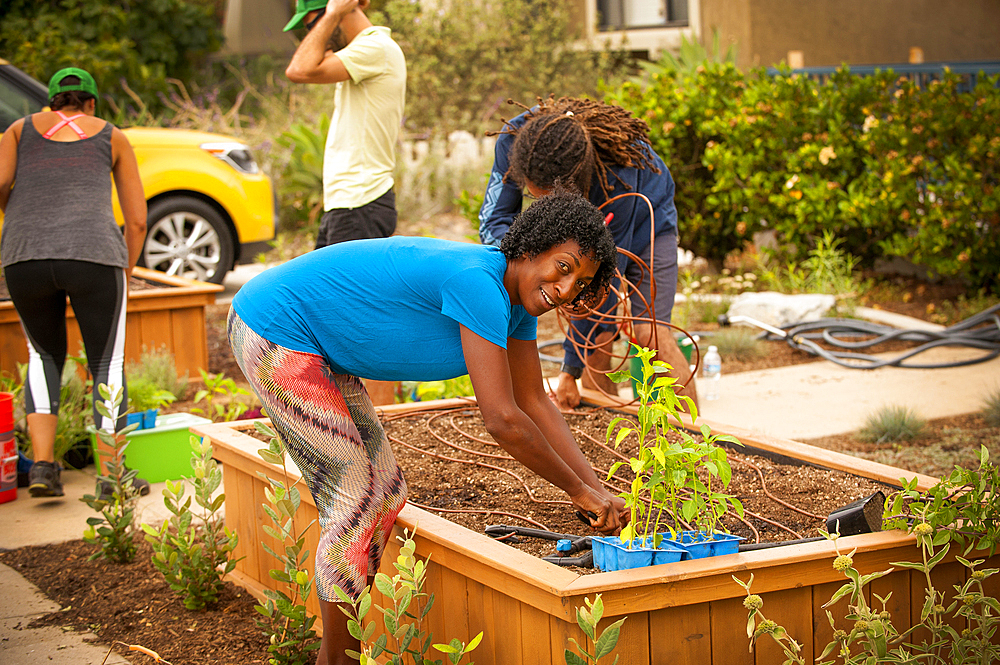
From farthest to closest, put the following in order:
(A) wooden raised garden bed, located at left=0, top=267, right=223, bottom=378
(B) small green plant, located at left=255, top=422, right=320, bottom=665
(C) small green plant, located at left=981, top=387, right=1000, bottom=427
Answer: (A) wooden raised garden bed, located at left=0, top=267, right=223, bottom=378 → (C) small green plant, located at left=981, top=387, right=1000, bottom=427 → (B) small green plant, located at left=255, top=422, right=320, bottom=665

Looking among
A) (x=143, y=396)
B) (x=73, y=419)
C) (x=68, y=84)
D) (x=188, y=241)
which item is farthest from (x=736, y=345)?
(x=68, y=84)

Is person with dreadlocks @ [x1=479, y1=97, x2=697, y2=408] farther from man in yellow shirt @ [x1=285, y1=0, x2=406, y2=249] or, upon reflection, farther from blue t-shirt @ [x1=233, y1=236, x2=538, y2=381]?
blue t-shirt @ [x1=233, y1=236, x2=538, y2=381]

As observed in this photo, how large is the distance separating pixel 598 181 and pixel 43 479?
110 inches

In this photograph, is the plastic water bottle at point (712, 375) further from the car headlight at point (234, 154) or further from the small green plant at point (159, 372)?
the car headlight at point (234, 154)

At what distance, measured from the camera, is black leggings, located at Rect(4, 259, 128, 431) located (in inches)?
161

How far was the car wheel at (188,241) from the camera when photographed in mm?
7520

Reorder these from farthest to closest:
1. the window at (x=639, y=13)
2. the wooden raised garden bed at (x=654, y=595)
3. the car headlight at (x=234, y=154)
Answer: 1. the window at (x=639, y=13)
2. the car headlight at (x=234, y=154)
3. the wooden raised garden bed at (x=654, y=595)

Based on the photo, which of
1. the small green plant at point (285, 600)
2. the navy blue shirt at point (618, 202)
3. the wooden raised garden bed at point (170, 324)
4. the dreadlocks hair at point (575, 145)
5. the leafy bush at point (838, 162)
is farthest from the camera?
the leafy bush at point (838, 162)

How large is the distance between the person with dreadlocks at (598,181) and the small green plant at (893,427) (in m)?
1.15

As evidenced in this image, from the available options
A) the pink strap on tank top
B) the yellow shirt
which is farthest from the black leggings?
the yellow shirt

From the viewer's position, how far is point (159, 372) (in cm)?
541

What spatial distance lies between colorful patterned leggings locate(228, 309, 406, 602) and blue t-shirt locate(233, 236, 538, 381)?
6 cm

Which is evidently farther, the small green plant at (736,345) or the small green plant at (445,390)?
the small green plant at (736,345)

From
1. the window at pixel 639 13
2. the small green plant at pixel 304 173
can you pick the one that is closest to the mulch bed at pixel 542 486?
the small green plant at pixel 304 173
